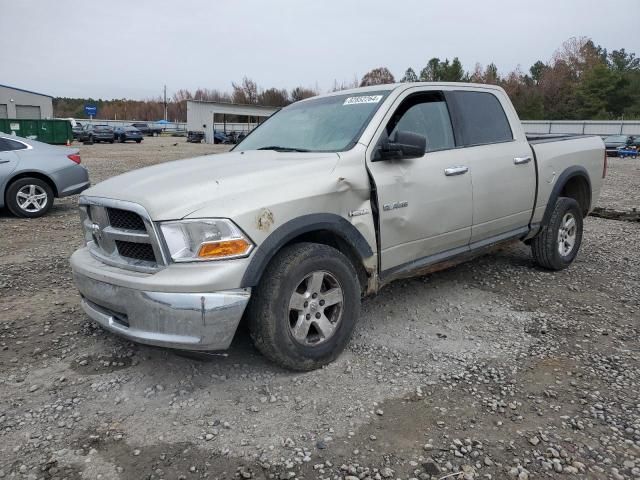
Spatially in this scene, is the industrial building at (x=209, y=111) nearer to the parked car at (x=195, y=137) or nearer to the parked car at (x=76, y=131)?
the parked car at (x=195, y=137)

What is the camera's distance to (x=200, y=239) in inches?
113

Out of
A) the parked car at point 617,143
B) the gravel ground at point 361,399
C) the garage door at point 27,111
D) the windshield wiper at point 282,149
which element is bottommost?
the gravel ground at point 361,399

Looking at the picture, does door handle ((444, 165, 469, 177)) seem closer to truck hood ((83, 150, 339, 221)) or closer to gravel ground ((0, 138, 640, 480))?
truck hood ((83, 150, 339, 221))

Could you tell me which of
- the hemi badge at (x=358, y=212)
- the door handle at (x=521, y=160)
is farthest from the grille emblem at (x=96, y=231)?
the door handle at (x=521, y=160)

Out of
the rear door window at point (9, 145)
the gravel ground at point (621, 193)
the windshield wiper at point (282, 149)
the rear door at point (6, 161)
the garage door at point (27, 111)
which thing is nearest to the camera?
the windshield wiper at point (282, 149)

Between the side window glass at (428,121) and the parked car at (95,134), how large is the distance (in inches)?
1595

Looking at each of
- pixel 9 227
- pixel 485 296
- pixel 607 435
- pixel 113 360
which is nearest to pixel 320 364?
pixel 113 360

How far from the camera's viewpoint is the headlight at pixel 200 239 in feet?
9.39

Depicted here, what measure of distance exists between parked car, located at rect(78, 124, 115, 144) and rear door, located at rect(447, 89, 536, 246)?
1588 inches

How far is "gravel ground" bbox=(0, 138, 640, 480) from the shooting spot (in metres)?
2.53

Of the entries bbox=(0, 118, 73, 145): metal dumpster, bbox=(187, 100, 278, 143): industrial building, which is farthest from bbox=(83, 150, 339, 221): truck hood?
bbox=(187, 100, 278, 143): industrial building

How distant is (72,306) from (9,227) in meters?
4.39

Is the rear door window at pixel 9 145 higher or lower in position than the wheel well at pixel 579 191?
higher

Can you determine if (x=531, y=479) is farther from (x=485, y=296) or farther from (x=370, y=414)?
(x=485, y=296)
